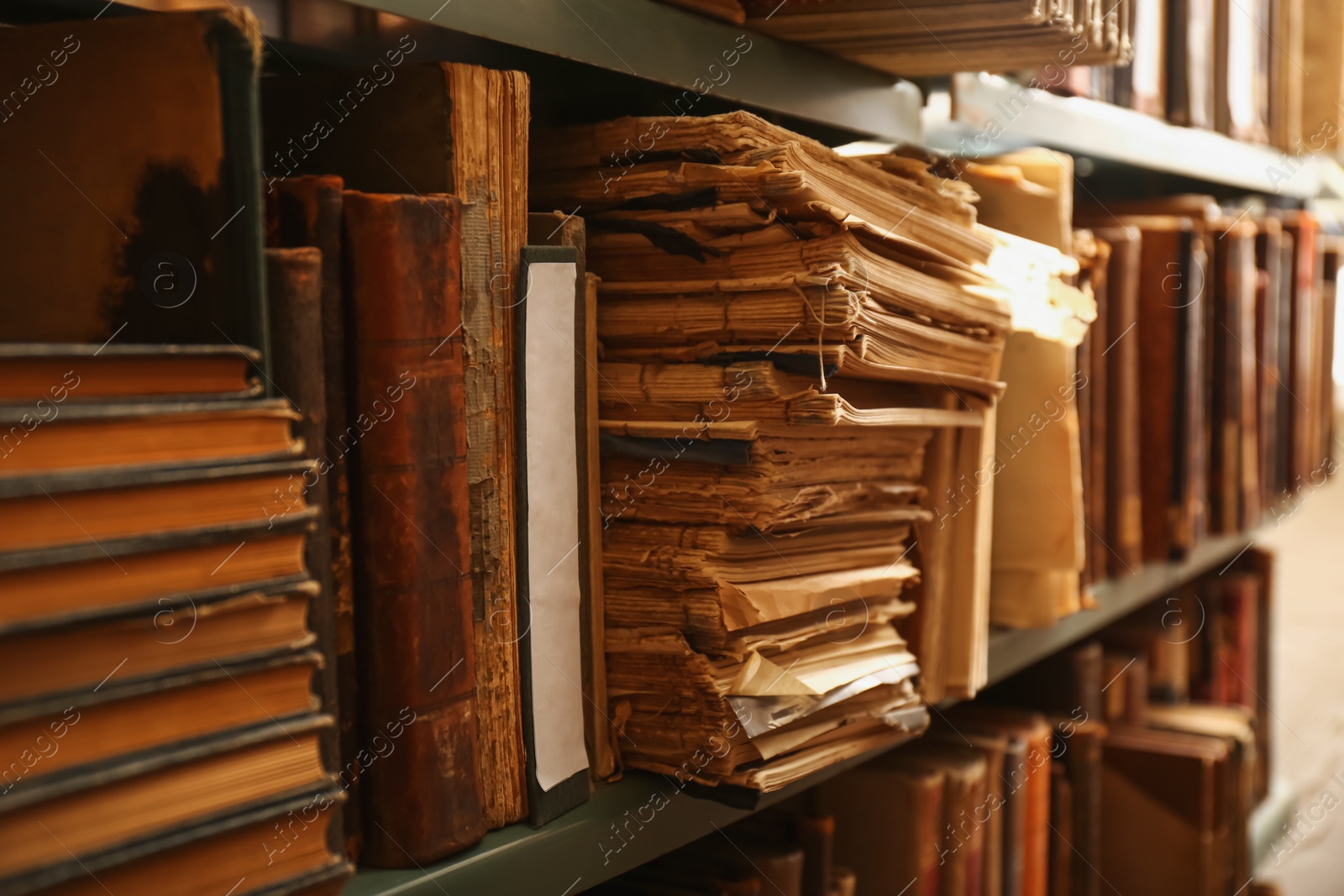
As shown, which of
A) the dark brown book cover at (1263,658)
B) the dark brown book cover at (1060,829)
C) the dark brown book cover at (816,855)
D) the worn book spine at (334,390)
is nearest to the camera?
the worn book spine at (334,390)

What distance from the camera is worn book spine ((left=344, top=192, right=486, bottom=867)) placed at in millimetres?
550

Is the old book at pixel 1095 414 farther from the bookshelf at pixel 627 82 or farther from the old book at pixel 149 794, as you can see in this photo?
the old book at pixel 149 794

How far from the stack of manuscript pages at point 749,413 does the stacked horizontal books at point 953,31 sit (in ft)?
0.36

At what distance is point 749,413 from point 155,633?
373mm

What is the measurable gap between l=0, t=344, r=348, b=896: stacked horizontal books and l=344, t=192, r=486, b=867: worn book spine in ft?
0.26

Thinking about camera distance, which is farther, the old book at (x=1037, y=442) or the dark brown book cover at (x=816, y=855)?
the old book at (x=1037, y=442)

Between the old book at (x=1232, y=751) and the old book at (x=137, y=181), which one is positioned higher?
the old book at (x=137, y=181)

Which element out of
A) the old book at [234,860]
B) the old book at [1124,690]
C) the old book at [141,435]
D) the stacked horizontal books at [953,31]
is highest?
the stacked horizontal books at [953,31]

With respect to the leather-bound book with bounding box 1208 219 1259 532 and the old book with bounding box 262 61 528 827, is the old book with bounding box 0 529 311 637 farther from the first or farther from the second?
the leather-bound book with bounding box 1208 219 1259 532

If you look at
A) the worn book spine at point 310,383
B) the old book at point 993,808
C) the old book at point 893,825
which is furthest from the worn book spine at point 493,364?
the old book at point 993,808

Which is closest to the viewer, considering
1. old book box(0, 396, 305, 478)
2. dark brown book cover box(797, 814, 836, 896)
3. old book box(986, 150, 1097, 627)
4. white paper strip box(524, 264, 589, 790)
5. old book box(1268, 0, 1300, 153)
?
old book box(0, 396, 305, 478)

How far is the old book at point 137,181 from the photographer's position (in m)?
0.45

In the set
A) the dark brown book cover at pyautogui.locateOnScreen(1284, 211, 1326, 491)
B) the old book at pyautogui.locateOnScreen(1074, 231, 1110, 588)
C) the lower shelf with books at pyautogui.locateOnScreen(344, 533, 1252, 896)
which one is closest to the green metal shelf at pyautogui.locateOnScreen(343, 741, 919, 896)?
the lower shelf with books at pyautogui.locateOnScreen(344, 533, 1252, 896)

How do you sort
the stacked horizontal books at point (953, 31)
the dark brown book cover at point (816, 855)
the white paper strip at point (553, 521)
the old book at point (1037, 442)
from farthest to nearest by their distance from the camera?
1. the old book at point (1037, 442)
2. the dark brown book cover at point (816, 855)
3. the stacked horizontal books at point (953, 31)
4. the white paper strip at point (553, 521)
